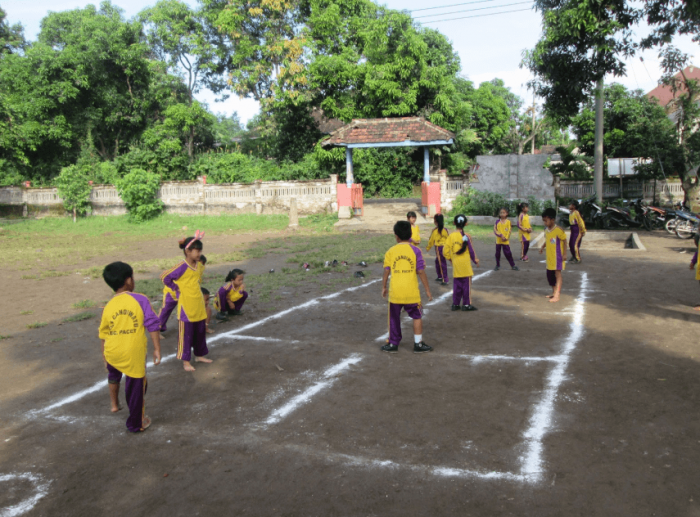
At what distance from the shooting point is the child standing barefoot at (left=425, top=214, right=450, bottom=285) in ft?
31.8

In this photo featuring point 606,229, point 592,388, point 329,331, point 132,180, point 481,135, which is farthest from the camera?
point 481,135

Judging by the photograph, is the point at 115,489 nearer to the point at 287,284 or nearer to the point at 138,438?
the point at 138,438

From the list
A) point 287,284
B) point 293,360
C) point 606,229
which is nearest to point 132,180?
point 287,284

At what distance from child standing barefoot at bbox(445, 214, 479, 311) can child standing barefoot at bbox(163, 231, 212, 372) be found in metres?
3.79

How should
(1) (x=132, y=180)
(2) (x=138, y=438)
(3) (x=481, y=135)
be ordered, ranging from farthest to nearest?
(3) (x=481, y=135)
(1) (x=132, y=180)
(2) (x=138, y=438)

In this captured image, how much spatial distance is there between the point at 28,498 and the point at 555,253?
299 inches

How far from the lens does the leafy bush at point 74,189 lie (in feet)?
87.2

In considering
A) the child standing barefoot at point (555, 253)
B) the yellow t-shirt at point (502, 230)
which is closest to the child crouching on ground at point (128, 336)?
the child standing barefoot at point (555, 253)

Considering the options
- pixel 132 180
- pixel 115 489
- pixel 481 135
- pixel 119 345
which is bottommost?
pixel 115 489

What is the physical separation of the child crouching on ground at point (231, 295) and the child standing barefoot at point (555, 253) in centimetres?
479

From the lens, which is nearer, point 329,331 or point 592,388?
point 592,388

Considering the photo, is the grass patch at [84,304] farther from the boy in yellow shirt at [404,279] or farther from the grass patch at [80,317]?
the boy in yellow shirt at [404,279]

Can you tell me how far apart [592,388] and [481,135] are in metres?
32.9

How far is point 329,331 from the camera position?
741 centimetres
